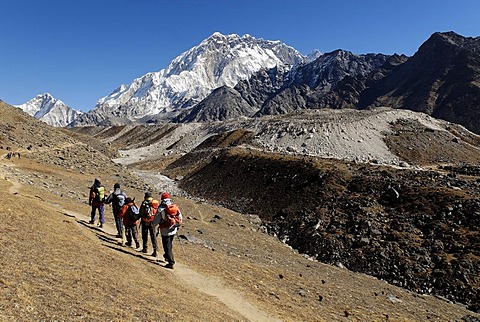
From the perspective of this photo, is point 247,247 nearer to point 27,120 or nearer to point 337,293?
point 337,293

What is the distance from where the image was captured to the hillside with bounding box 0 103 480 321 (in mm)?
8852

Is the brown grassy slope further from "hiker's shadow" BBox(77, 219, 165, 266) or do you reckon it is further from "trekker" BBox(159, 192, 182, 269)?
"trekker" BBox(159, 192, 182, 269)

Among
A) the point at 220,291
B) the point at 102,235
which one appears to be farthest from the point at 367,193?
the point at 102,235

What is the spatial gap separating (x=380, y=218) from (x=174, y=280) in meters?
22.3

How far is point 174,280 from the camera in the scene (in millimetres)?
13523

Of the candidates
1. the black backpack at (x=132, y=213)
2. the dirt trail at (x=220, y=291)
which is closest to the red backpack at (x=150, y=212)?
the black backpack at (x=132, y=213)

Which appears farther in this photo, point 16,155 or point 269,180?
point 269,180

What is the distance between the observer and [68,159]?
47.6 m

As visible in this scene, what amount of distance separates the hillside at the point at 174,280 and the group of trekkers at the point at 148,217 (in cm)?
70

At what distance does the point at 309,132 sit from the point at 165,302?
61.6m

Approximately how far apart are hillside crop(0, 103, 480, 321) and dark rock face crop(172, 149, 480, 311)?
191 centimetres

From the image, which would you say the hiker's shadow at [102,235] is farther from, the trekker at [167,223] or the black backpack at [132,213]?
the trekker at [167,223]

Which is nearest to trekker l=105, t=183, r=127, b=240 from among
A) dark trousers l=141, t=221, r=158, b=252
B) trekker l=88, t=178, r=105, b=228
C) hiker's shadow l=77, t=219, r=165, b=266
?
hiker's shadow l=77, t=219, r=165, b=266

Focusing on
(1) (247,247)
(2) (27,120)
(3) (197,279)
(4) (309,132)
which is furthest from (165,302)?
(4) (309,132)
